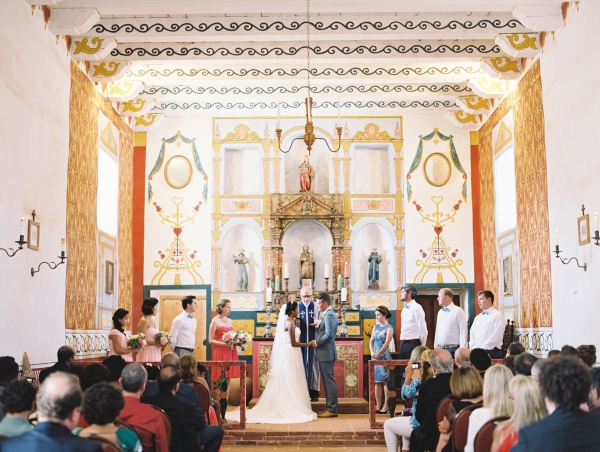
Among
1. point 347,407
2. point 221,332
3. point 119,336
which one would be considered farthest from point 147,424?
point 347,407

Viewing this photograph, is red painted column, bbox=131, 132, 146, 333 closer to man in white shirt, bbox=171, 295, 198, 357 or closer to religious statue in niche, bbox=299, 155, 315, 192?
Result: religious statue in niche, bbox=299, 155, 315, 192

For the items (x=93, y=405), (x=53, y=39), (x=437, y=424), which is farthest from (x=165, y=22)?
(x=93, y=405)

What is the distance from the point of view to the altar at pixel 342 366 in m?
12.8

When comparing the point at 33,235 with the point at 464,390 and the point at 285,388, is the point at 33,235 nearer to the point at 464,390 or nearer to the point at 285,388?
the point at 285,388

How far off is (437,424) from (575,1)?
5981mm

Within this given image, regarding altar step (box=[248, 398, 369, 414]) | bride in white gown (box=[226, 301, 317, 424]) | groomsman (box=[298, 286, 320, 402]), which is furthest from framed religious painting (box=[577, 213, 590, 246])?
groomsman (box=[298, 286, 320, 402])

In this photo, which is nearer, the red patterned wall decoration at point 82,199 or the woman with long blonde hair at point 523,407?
the woman with long blonde hair at point 523,407

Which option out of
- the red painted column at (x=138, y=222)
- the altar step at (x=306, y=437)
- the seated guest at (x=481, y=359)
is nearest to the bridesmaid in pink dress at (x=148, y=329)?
the altar step at (x=306, y=437)

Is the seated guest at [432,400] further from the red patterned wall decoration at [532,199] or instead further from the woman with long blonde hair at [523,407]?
the red patterned wall decoration at [532,199]

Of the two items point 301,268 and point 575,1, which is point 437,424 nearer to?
point 575,1

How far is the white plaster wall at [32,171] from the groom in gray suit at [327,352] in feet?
11.7

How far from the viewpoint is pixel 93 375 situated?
5113 mm

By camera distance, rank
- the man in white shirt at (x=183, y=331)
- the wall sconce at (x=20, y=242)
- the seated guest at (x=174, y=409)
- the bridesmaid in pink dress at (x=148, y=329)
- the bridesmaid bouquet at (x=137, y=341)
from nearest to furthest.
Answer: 1. the seated guest at (x=174, y=409)
2. the wall sconce at (x=20, y=242)
3. the bridesmaid bouquet at (x=137, y=341)
4. the bridesmaid in pink dress at (x=148, y=329)
5. the man in white shirt at (x=183, y=331)

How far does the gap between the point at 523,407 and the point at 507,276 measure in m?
9.29
